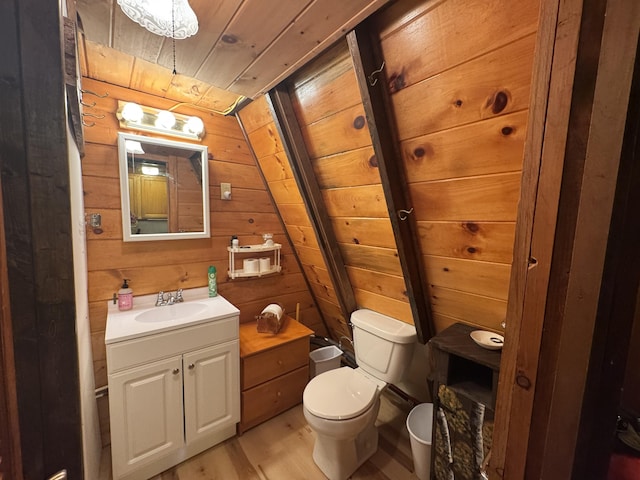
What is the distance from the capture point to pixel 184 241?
187 cm

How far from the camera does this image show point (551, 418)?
0.51 m

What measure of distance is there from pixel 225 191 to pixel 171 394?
4.28 ft

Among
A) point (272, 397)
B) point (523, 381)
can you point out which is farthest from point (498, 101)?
point (272, 397)

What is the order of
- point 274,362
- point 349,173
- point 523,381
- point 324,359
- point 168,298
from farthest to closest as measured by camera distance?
point 324,359
point 274,362
point 168,298
point 349,173
point 523,381

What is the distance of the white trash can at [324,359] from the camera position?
222cm

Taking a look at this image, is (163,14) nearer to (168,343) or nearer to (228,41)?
(228,41)

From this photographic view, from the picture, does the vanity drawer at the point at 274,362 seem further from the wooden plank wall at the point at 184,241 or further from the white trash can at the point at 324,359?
the wooden plank wall at the point at 184,241

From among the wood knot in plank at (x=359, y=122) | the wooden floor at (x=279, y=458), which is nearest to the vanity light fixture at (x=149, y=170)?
the wood knot in plank at (x=359, y=122)

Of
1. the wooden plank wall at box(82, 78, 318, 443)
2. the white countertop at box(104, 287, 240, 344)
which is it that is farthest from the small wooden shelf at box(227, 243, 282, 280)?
the white countertop at box(104, 287, 240, 344)

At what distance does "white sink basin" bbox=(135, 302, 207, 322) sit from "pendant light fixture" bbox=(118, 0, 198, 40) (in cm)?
139

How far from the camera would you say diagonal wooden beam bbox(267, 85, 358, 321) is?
4.74ft

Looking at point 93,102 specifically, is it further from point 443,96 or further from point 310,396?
point 310,396

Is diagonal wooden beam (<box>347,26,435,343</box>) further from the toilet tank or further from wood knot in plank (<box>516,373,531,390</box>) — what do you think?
wood knot in plank (<box>516,373,531,390</box>)

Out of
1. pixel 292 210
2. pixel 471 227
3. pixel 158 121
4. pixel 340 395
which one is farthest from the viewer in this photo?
pixel 292 210
